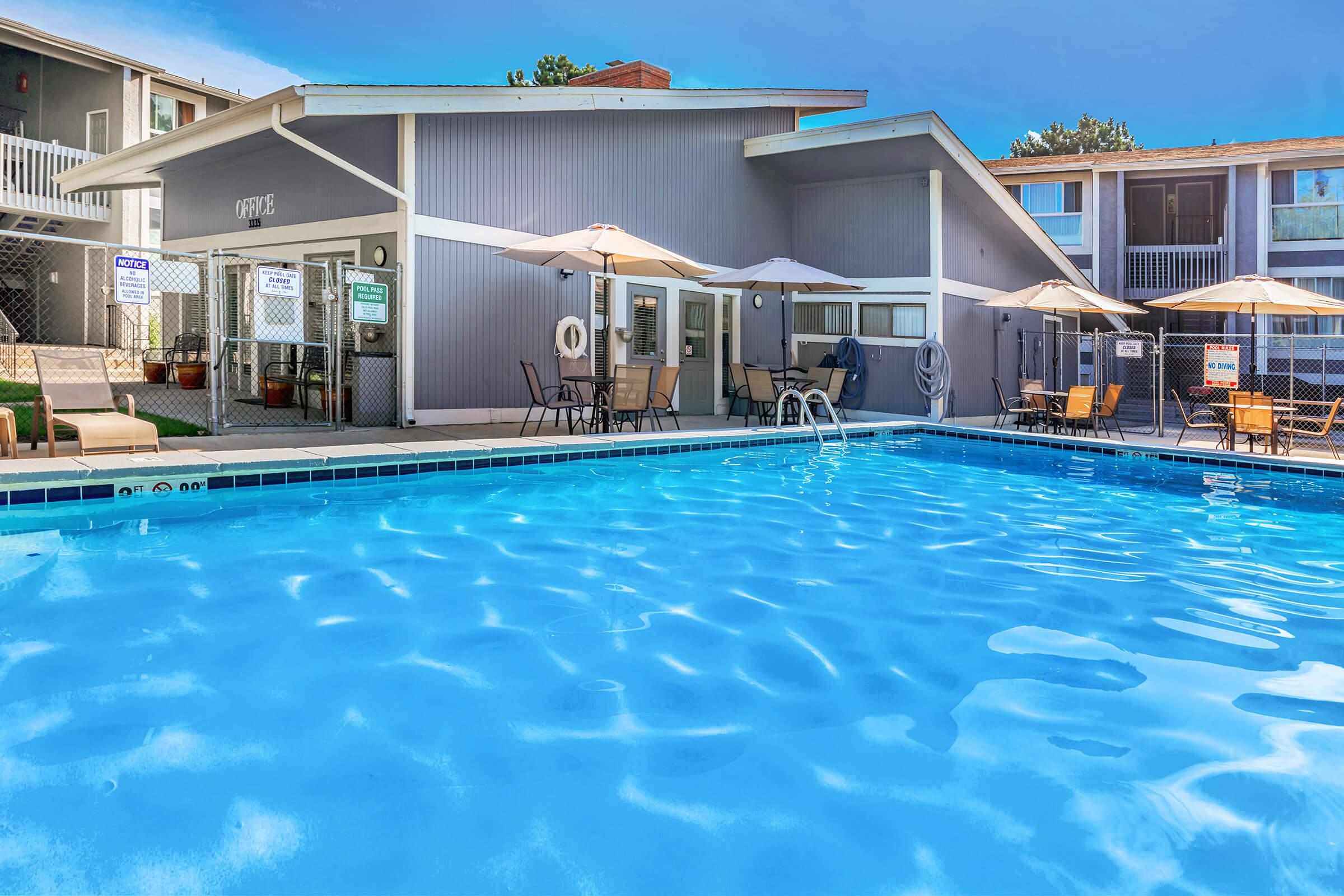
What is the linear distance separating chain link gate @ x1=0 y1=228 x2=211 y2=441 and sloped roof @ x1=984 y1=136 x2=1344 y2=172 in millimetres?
13171

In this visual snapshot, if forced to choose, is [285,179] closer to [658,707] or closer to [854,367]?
[854,367]

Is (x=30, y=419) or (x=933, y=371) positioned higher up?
(x=933, y=371)

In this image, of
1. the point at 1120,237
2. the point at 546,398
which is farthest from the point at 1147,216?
the point at 546,398

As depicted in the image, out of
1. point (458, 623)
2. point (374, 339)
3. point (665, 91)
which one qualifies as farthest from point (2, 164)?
point (458, 623)

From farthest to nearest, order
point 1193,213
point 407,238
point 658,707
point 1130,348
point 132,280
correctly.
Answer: point 1193,213 < point 1130,348 < point 407,238 < point 132,280 < point 658,707

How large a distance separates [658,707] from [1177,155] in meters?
17.8

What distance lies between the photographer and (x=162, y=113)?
1742cm

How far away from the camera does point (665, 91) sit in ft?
35.0

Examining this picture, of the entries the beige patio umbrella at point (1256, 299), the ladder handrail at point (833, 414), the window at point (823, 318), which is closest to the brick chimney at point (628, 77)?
the window at point (823, 318)

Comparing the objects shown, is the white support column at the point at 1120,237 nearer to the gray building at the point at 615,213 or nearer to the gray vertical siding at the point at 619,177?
the gray building at the point at 615,213

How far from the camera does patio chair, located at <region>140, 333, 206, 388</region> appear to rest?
491 inches

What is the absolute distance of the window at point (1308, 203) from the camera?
1600 cm

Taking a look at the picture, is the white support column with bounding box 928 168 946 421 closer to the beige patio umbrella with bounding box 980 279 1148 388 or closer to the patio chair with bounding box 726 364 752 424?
the beige patio umbrella with bounding box 980 279 1148 388

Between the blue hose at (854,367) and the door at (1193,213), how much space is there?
11448 millimetres
